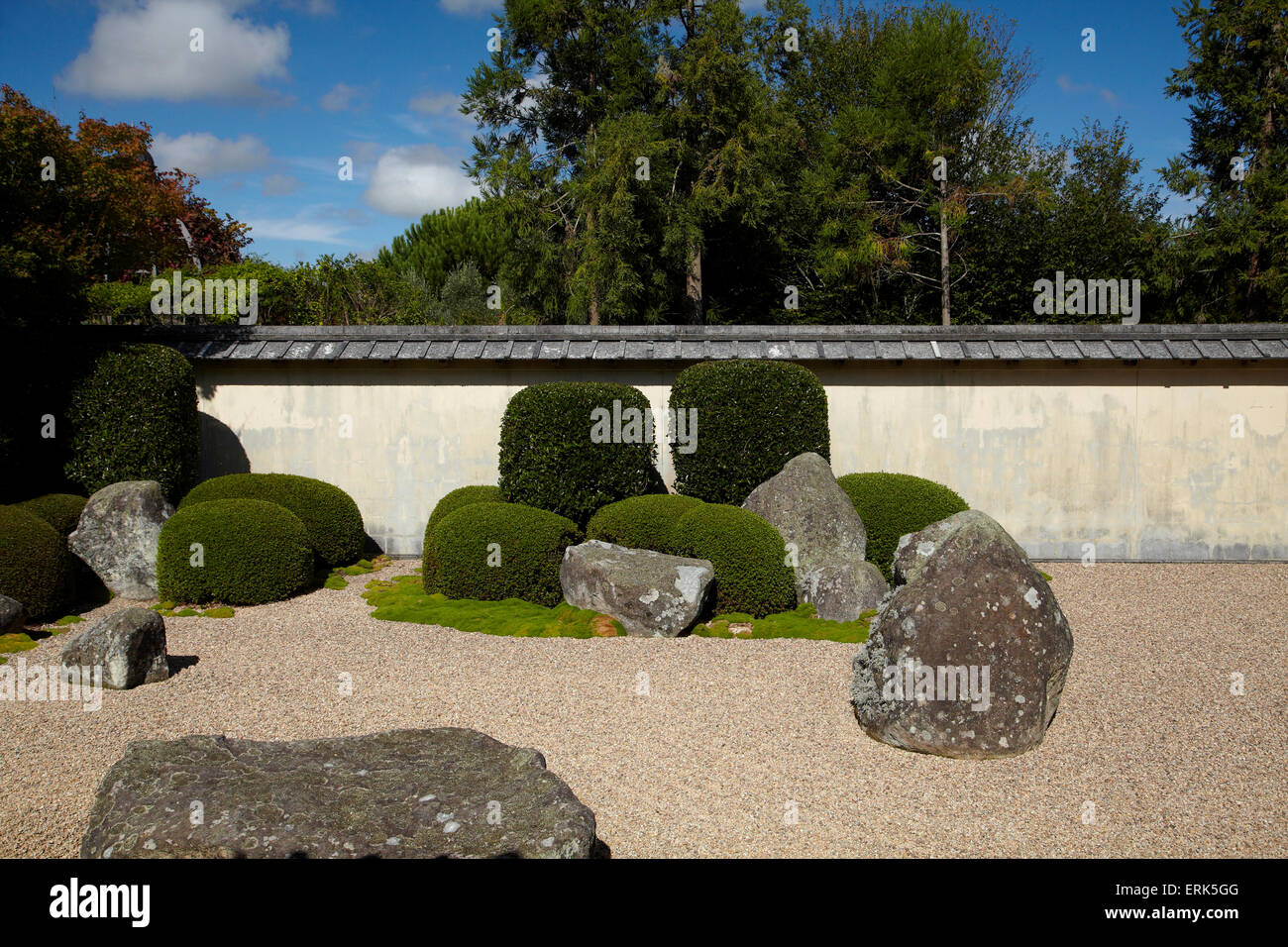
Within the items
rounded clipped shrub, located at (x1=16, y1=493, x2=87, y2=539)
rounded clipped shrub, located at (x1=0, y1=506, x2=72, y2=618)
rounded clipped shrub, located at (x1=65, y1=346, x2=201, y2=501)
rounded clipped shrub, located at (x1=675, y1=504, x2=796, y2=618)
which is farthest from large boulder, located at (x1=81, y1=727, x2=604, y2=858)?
rounded clipped shrub, located at (x1=65, y1=346, x2=201, y2=501)

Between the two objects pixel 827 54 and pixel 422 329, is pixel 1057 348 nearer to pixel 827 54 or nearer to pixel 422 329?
pixel 422 329

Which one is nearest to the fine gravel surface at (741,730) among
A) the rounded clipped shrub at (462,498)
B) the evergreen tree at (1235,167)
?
the rounded clipped shrub at (462,498)

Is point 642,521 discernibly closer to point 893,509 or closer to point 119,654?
point 893,509

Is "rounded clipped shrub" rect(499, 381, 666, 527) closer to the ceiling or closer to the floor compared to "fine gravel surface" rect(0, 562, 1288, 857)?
closer to the ceiling

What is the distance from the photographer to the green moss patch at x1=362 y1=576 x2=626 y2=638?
7512 mm

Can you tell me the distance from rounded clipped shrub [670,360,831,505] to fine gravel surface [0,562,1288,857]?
2.64 meters

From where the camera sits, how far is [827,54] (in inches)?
932

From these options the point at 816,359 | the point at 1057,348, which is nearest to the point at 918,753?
the point at 816,359

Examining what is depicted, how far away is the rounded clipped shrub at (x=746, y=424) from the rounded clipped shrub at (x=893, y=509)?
2.54 feet

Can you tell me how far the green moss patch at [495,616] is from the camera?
24.6ft

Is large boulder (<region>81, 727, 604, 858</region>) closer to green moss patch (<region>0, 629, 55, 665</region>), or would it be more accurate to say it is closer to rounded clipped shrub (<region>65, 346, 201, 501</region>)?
green moss patch (<region>0, 629, 55, 665</region>)

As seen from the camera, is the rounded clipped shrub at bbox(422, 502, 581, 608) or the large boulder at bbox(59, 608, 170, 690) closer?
the large boulder at bbox(59, 608, 170, 690)

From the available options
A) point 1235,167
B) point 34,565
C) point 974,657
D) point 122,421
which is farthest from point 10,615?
point 1235,167

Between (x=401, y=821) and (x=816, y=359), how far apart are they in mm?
8611
